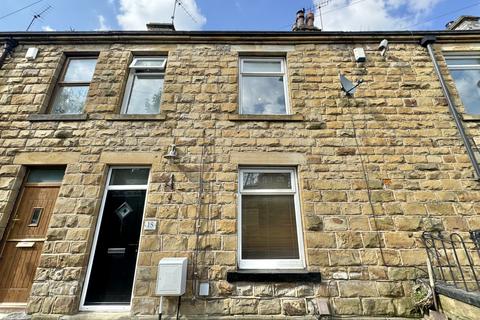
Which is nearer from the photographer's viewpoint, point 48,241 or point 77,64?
point 48,241

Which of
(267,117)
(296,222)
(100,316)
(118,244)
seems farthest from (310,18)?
(100,316)

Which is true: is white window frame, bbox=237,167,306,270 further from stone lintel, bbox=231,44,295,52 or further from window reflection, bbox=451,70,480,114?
window reflection, bbox=451,70,480,114

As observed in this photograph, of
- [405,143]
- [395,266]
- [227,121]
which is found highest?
[227,121]

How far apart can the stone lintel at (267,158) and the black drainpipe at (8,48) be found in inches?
235

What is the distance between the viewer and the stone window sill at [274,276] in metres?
3.87

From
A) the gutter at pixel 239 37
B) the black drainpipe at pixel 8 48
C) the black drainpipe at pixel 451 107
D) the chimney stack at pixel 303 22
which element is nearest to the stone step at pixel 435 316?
the black drainpipe at pixel 451 107

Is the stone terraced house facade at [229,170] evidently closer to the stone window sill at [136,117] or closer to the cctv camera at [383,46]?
the stone window sill at [136,117]

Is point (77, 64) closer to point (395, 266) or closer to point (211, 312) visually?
point (211, 312)

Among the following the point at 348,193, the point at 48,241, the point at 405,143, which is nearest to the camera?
the point at 48,241

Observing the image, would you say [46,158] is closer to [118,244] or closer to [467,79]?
[118,244]

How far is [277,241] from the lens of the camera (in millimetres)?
4266

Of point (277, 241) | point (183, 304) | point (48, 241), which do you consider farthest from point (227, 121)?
point (48, 241)

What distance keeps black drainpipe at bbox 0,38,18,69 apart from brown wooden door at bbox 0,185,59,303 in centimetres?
341

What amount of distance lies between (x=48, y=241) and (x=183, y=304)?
8.56 ft
